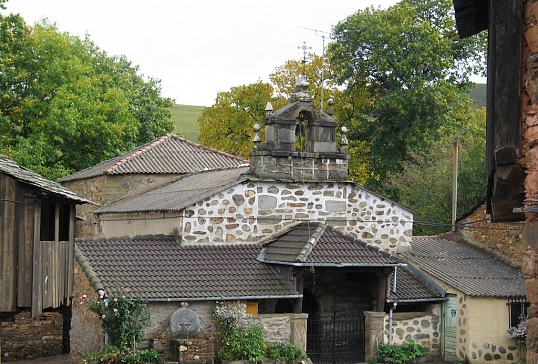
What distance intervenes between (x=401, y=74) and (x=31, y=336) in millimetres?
21553

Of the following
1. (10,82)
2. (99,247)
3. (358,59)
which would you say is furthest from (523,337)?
(10,82)

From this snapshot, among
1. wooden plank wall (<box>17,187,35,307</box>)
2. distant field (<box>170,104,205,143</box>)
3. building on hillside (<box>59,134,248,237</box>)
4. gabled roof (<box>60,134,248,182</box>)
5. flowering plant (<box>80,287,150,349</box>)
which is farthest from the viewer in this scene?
distant field (<box>170,104,205,143</box>)

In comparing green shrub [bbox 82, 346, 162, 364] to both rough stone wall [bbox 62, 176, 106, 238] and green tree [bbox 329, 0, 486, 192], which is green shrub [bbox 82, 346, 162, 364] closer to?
rough stone wall [bbox 62, 176, 106, 238]

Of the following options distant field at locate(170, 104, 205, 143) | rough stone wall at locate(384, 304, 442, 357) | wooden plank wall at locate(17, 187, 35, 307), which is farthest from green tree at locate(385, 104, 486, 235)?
distant field at locate(170, 104, 205, 143)

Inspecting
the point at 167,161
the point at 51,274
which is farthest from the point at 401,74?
the point at 51,274

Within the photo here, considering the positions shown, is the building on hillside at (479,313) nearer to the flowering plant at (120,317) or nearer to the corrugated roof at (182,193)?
the corrugated roof at (182,193)

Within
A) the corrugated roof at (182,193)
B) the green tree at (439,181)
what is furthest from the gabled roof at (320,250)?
the green tree at (439,181)

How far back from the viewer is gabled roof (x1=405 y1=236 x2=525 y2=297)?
22.3 m

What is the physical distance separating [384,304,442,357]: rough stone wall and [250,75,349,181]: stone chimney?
4.19 meters

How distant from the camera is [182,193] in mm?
25750

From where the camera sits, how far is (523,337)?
71.0 feet

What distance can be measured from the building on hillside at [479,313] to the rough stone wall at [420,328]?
0.19 metres

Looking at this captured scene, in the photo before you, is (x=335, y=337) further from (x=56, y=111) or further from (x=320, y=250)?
(x=56, y=111)

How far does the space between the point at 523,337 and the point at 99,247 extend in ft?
35.3
